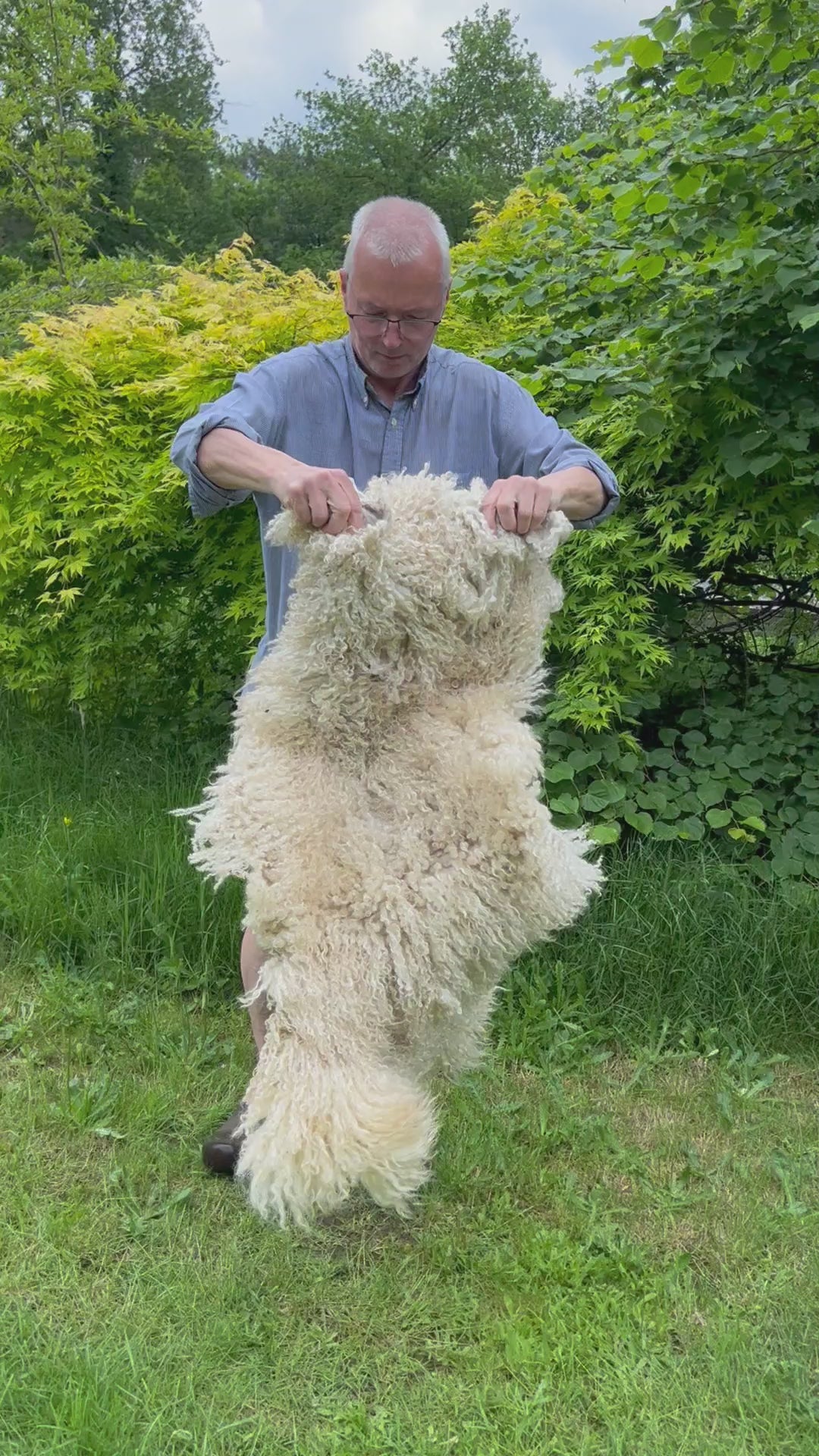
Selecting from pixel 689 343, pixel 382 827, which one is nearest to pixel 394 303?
pixel 382 827

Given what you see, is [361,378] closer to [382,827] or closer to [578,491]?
[578,491]

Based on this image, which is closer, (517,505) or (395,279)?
(517,505)

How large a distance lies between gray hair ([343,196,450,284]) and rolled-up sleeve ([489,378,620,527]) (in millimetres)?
377

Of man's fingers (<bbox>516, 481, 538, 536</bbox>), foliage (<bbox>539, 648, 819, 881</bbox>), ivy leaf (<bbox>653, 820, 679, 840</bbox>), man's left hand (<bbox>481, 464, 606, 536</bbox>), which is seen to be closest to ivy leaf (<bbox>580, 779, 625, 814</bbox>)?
foliage (<bbox>539, 648, 819, 881</bbox>)

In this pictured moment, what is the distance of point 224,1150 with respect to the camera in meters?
2.75

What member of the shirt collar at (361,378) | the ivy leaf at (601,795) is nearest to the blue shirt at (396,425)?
the shirt collar at (361,378)

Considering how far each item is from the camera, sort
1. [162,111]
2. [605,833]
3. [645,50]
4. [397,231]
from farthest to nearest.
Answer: [162,111] < [605,833] < [645,50] < [397,231]

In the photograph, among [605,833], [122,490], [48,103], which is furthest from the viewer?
[48,103]

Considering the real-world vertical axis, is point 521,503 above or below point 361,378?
below

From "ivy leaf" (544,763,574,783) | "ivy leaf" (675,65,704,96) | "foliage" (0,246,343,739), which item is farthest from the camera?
"foliage" (0,246,343,739)

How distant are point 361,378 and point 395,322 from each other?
0.72 ft

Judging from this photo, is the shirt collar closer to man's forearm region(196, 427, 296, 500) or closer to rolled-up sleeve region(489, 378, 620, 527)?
rolled-up sleeve region(489, 378, 620, 527)

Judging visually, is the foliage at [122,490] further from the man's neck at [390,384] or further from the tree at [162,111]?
the tree at [162,111]

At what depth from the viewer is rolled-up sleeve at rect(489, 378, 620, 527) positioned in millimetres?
2299
